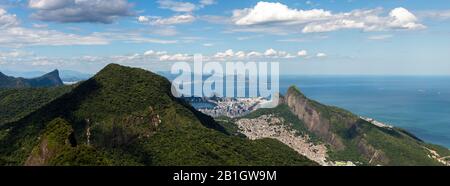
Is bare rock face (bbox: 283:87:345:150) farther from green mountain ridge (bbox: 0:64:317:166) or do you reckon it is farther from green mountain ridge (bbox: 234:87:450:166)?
green mountain ridge (bbox: 0:64:317:166)

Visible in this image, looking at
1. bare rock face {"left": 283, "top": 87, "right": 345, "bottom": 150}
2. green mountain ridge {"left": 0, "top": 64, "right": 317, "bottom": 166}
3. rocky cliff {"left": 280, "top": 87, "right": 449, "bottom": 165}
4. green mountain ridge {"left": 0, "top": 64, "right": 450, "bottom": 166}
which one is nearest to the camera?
green mountain ridge {"left": 0, "top": 64, "right": 450, "bottom": 166}

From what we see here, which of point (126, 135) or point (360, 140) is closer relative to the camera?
point (126, 135)

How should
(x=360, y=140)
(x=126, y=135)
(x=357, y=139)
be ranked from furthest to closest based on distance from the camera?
(x=357, y=139) → (x=360, y=140) → (x=126, y=135)

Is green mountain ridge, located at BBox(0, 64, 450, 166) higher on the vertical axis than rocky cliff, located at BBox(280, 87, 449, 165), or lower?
higher

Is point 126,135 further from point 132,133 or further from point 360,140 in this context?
point 360,140

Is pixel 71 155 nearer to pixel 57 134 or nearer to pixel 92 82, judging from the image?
pixel 57 134

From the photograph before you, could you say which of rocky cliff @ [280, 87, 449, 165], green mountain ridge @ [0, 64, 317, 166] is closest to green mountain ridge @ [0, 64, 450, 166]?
green mountain ridge @ [0, 64, 317, 166]

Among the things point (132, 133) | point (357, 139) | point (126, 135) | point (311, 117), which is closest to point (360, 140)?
point (357, 139)

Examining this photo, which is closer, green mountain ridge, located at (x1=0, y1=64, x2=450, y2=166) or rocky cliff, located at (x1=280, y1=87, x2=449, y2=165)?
green mountain ridge, located at (x1=0, y1=64, x2=450, y2=166)
